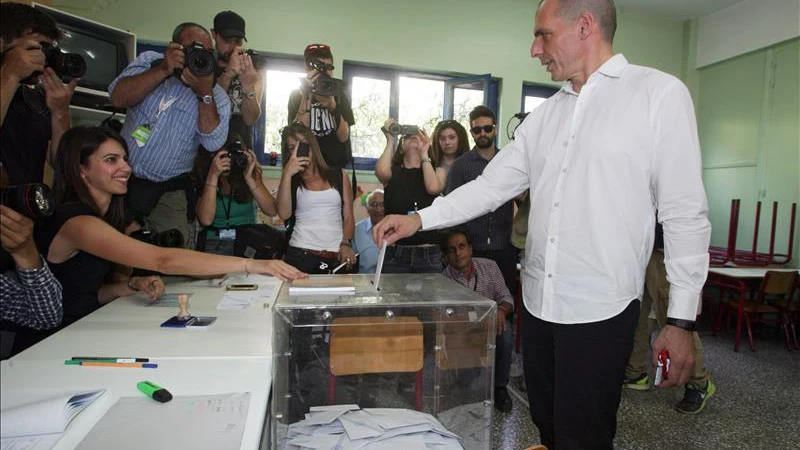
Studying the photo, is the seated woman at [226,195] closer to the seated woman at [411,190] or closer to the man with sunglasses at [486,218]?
the seated woman at [411,190]

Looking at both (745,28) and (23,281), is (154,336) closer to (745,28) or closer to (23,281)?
(23,281)

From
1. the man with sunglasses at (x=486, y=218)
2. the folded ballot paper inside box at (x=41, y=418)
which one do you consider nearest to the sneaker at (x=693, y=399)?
the man with sunglasses at (x=486, y=218)

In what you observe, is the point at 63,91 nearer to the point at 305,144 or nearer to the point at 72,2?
Answer: the point at 305,144

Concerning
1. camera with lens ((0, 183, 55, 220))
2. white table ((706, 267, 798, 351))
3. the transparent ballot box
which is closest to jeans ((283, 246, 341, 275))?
the transparent ballot box

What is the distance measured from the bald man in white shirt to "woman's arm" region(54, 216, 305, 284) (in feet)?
1.60

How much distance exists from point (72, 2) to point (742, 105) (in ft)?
21.2

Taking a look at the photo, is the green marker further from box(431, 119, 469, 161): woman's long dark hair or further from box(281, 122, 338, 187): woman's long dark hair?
box(431, 119, 469, 161): woman's long dark hair

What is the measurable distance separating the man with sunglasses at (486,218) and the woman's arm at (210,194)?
1311mm

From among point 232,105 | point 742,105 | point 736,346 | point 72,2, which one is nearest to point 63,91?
point 232,105

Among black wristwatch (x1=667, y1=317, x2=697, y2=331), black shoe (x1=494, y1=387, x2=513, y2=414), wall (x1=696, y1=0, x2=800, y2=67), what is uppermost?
wall (x1=696, y1=0, x2=800, y2=67)

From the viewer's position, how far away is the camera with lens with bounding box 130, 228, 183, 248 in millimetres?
1868

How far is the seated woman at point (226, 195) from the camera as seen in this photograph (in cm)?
238

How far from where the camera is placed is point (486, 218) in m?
2.94

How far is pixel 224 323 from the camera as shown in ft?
5.00
